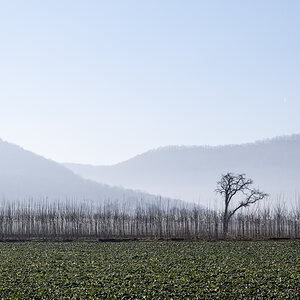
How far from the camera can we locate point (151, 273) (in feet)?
78.2

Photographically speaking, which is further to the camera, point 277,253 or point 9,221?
point 9,221

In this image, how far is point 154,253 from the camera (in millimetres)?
32344

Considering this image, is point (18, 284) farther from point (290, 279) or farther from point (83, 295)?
point (290, 279)

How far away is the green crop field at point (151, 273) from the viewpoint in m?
19.7

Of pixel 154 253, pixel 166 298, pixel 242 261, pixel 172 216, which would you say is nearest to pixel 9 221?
pixel 172 216

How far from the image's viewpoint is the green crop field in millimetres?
19734

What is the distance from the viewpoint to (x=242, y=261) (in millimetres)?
28062

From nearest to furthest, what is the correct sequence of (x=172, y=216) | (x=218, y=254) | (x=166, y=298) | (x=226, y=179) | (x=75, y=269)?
(x=166, y=298), (x=75, y=269), (x=218, y=254), (x=172, y=216), (x=226, y=179)

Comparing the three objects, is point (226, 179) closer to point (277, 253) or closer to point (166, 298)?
Answer: point (277, 253)

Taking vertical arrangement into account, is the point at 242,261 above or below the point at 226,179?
below

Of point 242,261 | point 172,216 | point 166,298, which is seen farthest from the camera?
point 172,216

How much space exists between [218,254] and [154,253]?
4599mm

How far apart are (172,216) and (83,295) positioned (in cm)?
3976

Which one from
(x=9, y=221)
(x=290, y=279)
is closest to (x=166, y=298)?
(x=290, y=279)
